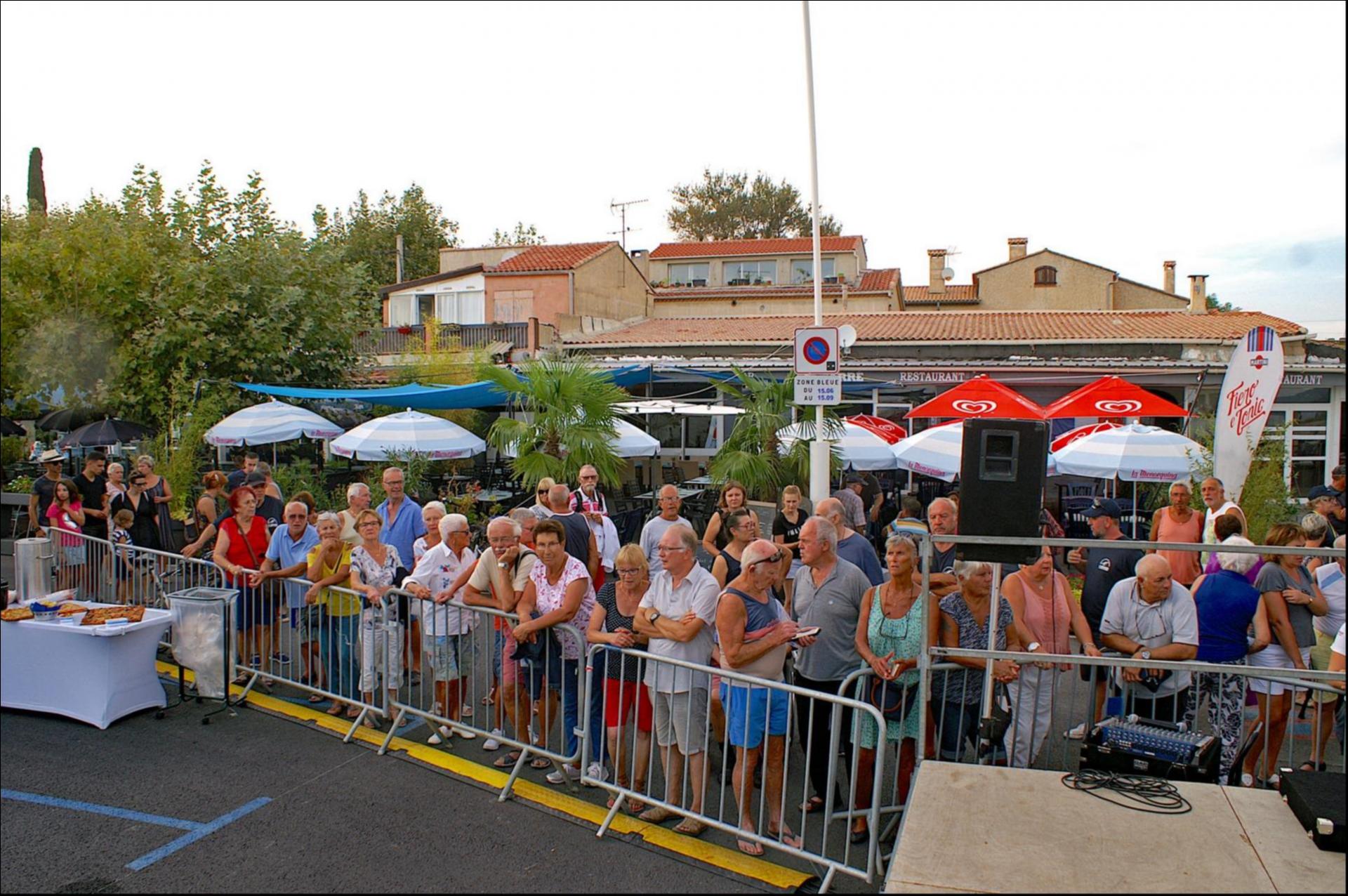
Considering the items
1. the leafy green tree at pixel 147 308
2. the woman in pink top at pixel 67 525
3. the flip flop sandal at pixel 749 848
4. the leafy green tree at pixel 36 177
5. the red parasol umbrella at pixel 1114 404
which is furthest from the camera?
the leafy green tree at pixel 36 177

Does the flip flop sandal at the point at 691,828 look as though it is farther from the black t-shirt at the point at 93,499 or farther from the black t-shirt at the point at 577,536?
the black t-shirt at the point at 93,499

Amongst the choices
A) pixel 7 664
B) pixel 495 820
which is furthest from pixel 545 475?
pixel 495 820

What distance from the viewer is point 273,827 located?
4.87m

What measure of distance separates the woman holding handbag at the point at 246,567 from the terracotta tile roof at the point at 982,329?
17449mm

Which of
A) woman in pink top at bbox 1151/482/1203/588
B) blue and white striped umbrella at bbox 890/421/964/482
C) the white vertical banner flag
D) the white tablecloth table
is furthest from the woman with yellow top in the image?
the white vertical banner flag

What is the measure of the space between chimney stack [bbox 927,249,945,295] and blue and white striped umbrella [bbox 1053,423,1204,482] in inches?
1278

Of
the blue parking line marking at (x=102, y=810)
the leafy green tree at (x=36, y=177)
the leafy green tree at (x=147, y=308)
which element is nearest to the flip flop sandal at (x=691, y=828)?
the blue parking line marking at (x=102, y=810)

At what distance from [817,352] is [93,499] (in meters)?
7.93

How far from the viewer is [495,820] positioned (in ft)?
16.5

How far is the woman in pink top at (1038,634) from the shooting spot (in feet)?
17.6

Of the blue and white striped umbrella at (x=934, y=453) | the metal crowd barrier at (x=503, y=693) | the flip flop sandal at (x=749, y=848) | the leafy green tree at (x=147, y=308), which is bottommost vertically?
the flip flop sandal at (x=749, y=848)

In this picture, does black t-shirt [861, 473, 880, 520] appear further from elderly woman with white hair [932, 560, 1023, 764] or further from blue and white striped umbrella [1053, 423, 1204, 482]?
elderly woman with white hair [932, 560, 1023, 764]

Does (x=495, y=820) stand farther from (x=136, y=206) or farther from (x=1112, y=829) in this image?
(x=136, y=206)

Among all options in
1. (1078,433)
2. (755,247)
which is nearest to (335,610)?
(1078,433)
